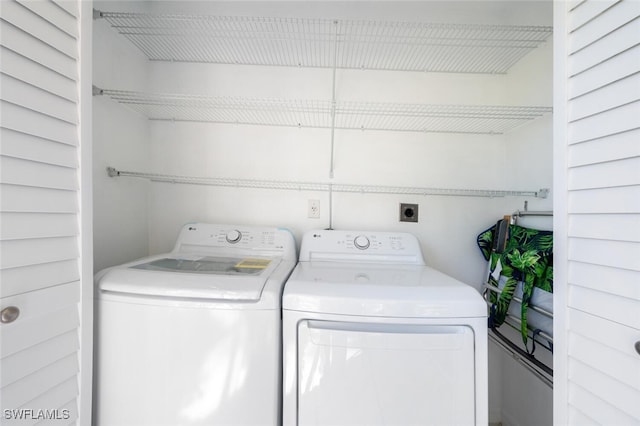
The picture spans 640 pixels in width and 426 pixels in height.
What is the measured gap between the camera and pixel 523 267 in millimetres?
1014

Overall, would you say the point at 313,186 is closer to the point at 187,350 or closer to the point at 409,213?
the point at 409,213

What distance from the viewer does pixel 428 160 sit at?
151cm

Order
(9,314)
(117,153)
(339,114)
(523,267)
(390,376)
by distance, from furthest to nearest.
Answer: (339,114), (117,153), (523,267), (390,376), (9,314)

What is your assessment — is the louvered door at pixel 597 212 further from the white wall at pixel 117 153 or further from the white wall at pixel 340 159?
the white wall at pixel 117 153

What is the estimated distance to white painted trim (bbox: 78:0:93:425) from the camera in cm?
75

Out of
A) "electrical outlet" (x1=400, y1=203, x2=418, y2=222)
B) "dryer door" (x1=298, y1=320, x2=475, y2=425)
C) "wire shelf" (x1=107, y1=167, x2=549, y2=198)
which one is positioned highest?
"wire shelf" (x1=107, y1=167, x2=549, y2=198)

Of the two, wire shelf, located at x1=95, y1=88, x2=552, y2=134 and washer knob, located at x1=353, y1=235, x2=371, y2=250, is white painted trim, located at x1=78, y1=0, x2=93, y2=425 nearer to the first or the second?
wire shelf, located at x1=95, y1=88, x2=552, y2=134

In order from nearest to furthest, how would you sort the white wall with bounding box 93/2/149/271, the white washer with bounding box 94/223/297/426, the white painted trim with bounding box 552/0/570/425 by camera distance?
the white painted trim with bounding box 552/0/570/425 < the white washer with bounding box 94/223/297/426 < the white wall with bounding box 93/2/149/271

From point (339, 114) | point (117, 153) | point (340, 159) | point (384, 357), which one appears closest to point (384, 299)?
point (384, 357)

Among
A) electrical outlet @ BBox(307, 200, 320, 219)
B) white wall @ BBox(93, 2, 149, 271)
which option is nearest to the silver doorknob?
white wall @ BBox(93, 2, 149, 271)

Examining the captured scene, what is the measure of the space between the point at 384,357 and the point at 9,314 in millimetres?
1024

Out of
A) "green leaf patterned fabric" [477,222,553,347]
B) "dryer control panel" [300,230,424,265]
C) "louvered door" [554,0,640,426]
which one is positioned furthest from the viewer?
"dryer control panel" [300,230,424,265]

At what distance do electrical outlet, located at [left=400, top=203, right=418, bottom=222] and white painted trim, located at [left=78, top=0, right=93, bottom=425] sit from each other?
148 centimetres

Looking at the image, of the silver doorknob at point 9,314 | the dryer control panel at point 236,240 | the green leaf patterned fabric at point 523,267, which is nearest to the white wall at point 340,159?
the dryer control panel at point 236,240
